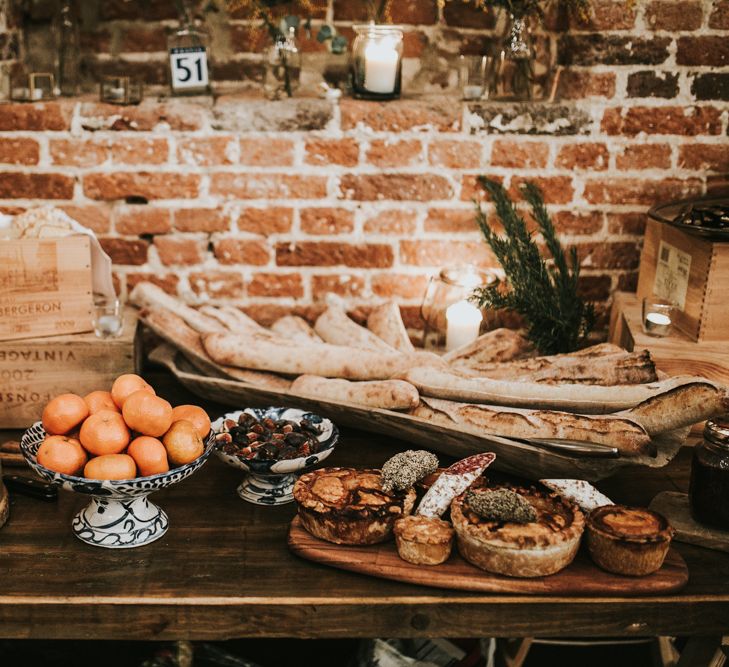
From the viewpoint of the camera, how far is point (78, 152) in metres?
2.09

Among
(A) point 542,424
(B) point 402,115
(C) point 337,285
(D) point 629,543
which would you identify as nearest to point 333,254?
(C) point 337,285

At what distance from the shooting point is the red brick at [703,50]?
80.4 inches

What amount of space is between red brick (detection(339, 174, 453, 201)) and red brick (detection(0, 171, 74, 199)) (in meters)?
0.71

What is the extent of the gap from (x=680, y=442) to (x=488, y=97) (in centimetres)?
104

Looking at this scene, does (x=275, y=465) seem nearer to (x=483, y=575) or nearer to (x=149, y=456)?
(x=149, y=456)

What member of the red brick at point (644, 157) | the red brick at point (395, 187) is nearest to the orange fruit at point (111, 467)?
the red brick at point (395, 187)

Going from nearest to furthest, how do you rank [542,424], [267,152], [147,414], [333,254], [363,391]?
[147,414], [542,424], [363,391], [267,152], [333,254]

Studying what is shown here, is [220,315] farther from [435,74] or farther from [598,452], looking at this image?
[598,452]

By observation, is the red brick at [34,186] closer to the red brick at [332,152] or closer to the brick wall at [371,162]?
the brick wall at [371,162]

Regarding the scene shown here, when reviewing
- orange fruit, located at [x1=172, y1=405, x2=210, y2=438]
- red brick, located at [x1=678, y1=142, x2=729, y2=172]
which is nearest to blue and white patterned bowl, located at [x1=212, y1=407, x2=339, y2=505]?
orange fruit, located at [x1=172, y1=405, x2=210, y2=438]

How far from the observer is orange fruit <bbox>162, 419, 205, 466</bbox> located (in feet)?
4.42

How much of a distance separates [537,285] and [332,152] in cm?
62

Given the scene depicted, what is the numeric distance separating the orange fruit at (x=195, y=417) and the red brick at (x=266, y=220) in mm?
Result: 846

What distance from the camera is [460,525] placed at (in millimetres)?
1278
